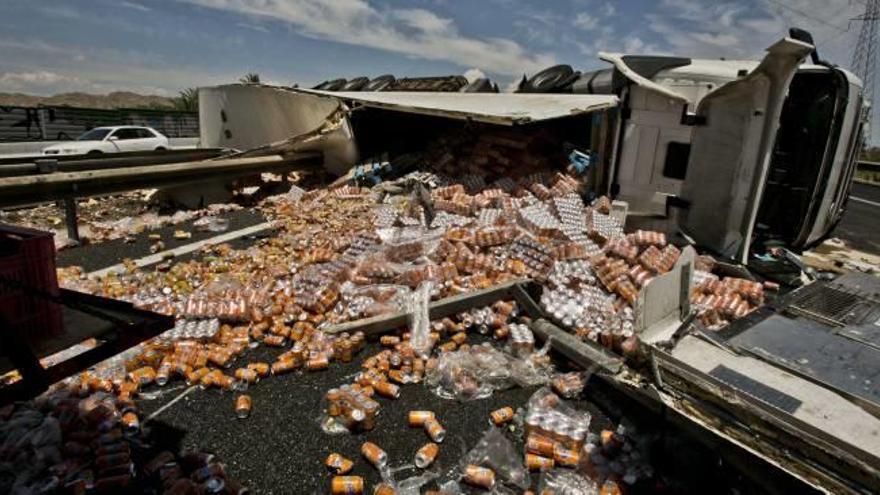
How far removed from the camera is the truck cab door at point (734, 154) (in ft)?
18.3

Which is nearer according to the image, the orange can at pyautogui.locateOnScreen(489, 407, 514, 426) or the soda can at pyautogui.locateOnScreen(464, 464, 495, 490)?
the soda can at pyautogui.locateOnScreen(464, 464, 495, 490)

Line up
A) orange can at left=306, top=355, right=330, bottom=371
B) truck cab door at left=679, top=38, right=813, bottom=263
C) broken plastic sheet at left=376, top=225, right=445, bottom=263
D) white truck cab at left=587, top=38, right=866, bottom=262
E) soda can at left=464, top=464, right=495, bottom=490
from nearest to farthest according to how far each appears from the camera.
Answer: soda can at left=464, top=464, right=495, bottom=490 < orange can at left=306, top=355, right=330, bottom=371 < truck cab door at left=679, top=38, right=813, bottom=263 < white truck cab at left=587, top=38, right=866, bottom=262 < broken plastic sheet at left=376, top=225, right=445, bottom=263

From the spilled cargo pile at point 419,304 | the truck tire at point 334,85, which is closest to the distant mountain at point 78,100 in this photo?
the truck tire at point 334,85

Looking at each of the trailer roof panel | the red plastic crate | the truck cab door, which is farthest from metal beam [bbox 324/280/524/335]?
the trailer roof panel

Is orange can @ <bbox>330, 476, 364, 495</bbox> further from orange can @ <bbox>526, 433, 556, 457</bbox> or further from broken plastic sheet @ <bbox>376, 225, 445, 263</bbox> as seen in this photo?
broken plastic sheet @ <bbox>376, 225, 445, 263</bbox>

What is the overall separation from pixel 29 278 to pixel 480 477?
2642 mm

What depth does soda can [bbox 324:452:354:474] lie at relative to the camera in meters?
3.02

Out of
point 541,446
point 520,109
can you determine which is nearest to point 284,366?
point 541,446

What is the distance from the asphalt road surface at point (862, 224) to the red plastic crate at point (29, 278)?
11320 mm

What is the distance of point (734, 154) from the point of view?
601 centimetres

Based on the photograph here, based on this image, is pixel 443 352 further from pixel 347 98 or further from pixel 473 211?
pixel 347 98

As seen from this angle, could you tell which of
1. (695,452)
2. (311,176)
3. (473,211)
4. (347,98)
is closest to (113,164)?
(311,176)

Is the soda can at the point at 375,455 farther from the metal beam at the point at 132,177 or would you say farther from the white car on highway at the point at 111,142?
the white car on highway at the point at 111,142

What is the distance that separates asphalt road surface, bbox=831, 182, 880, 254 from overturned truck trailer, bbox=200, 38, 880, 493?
210 centimetres
